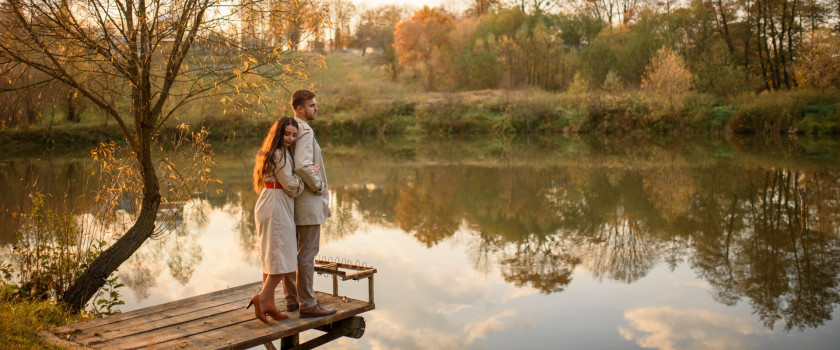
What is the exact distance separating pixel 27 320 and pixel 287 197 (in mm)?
2343

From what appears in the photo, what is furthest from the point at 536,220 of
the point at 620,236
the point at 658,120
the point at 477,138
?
the point at 658,120

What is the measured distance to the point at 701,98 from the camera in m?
35.7

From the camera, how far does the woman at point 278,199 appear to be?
506 cm

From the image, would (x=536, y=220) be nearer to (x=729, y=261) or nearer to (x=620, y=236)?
(x=620, y=236)

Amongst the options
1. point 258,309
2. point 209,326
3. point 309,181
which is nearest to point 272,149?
point 309,181

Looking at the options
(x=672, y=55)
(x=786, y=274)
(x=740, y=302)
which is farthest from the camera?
(x=672, y=55)

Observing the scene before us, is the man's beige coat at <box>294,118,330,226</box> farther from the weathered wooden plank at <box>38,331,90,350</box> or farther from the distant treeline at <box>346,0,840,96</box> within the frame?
the distant treeline at <box>346,0,840,96</box>

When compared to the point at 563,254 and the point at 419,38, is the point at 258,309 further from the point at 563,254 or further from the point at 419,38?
the point at 419,38

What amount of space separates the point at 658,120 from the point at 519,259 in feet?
95.0

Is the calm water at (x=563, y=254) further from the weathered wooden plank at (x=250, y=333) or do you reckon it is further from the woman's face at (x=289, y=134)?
the woman's face at (x=289, y=134)

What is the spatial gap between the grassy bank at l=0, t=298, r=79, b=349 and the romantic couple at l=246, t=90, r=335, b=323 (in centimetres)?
155

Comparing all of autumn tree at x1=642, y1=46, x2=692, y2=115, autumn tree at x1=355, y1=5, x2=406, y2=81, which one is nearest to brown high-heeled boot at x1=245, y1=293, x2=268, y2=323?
autumn tree at x1=642, y1=46, x2=692, y2=115

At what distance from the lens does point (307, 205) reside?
526 cm

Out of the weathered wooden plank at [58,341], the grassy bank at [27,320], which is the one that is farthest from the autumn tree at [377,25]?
the weathered wooden plank at [58,341]
